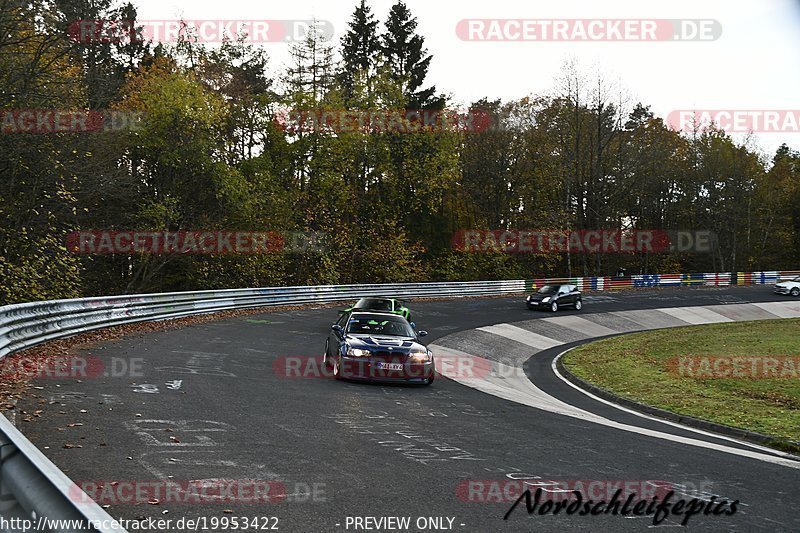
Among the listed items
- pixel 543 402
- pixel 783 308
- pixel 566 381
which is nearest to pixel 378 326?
pixel 543 402

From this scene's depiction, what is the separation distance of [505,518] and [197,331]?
17693 millimetres

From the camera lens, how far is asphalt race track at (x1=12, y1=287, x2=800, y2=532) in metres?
5.85

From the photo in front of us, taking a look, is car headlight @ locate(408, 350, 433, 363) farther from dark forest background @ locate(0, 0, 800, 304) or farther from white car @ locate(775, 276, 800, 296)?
white car @ locate(775, 276, 800, 296)

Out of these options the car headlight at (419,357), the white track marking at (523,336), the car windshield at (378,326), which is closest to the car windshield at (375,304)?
the car windshield at (378,326)

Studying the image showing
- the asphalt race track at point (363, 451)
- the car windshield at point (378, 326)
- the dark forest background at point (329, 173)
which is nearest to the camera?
the asphalt race track at point (363, 451)

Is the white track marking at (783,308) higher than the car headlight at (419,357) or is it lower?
lower

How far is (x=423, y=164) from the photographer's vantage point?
53469 mm

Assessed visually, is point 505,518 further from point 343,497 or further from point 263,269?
point 263,269

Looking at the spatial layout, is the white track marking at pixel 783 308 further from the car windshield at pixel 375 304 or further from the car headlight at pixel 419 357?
the car headlight at pixel 419 357

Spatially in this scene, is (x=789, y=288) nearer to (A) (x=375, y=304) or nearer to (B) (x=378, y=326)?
(A) (x=375, y=304)

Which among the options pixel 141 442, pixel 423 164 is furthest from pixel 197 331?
pixel 423 164

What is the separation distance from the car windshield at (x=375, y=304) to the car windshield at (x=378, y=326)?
22.2 ft

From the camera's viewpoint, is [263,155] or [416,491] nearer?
[416,491]

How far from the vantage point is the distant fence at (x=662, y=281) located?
50375 mm
